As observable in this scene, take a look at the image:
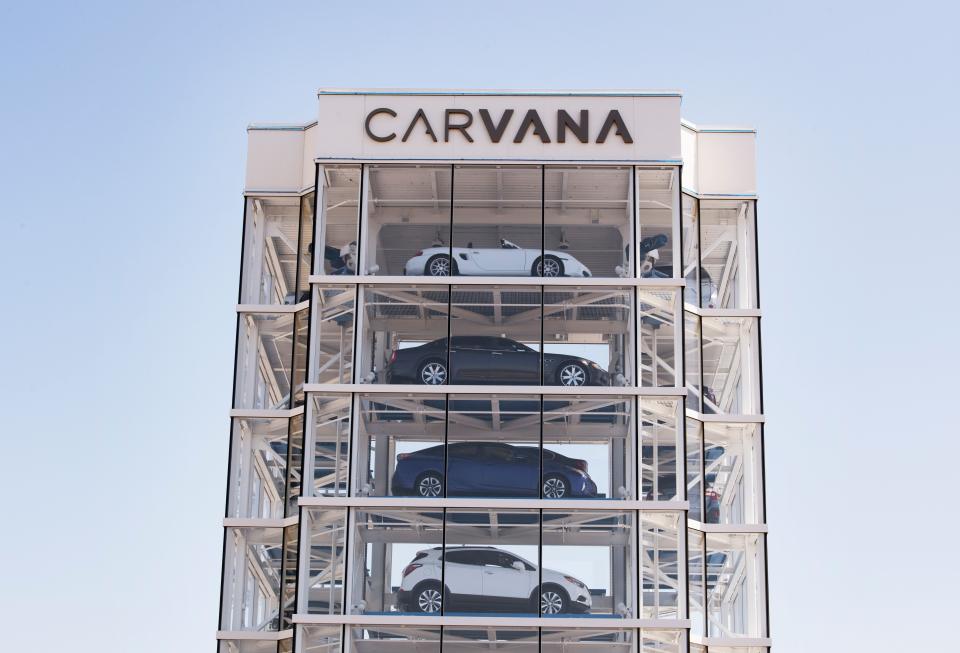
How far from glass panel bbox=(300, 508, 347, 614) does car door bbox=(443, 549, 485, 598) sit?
267 cm

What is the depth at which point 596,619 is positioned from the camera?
42.3 meters

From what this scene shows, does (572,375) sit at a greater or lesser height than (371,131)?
lesser

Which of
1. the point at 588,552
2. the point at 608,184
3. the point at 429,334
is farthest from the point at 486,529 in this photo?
the point at 608,184

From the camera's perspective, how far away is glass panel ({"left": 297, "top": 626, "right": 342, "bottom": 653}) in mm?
42844

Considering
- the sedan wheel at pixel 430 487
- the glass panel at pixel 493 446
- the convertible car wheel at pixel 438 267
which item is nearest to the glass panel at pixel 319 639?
the sedan wheel at pixel 430 487

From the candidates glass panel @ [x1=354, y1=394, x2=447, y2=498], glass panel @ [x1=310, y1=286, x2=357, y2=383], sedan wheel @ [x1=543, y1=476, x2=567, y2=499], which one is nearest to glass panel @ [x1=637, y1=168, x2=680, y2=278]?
sedan wheel @ [x1=543, y1=476, x2=567, y2=499]

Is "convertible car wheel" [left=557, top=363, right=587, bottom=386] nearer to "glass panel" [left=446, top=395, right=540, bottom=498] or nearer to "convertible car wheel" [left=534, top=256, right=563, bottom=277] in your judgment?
"glass panel" [left=446, top=395, right=540, bottom=498]

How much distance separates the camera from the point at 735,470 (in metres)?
48.5

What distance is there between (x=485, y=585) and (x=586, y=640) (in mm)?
2845

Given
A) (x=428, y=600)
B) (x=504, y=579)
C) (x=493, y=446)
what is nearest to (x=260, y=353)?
(x=493, y=446)

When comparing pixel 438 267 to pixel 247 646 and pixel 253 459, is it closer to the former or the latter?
pixel 253 459

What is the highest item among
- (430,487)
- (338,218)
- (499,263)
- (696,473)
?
(338,218)

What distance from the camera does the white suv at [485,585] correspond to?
42906mm

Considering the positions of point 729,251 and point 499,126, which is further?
point 729,251
